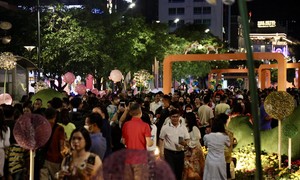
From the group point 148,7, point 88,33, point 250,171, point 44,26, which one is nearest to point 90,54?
point 88,33

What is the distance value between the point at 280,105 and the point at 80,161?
6618mm

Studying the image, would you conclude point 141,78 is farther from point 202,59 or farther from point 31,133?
point 31,133

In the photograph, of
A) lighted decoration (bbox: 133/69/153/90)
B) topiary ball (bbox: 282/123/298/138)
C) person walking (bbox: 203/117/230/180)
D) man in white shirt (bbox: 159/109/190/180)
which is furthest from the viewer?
lighted decoration (bbox: 133/69/153/90)

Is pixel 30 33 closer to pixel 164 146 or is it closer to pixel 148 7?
pixel 164 146

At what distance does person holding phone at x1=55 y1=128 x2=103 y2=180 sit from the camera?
6.66m

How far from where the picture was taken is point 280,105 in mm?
12508

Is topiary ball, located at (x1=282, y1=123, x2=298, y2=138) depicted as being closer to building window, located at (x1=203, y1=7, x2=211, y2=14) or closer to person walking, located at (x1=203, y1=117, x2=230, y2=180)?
person walking, located at (x1=203, y1=117, x2=230, y2=180)

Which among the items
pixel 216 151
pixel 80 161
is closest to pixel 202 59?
pixel 216 151

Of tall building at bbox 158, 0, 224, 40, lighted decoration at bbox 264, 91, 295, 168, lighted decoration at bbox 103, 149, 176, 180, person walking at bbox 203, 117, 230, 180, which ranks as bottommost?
person walking at bbox 203, 117, 230, 180

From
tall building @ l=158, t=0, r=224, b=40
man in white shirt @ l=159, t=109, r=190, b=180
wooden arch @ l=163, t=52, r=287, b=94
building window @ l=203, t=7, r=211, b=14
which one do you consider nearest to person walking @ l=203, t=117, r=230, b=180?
man in white shirt @ l=159, t=109, r=190, b=180

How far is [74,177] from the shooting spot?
6.79 m

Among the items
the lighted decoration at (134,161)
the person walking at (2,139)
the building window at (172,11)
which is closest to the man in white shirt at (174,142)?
the person walking at (2,139)

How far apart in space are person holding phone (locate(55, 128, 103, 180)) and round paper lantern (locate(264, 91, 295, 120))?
6235mm

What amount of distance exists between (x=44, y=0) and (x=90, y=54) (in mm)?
7809
